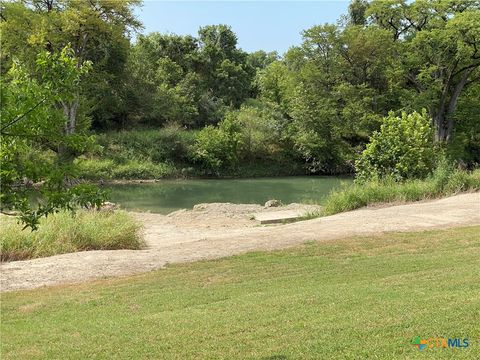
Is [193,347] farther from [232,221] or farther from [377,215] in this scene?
[232,221]

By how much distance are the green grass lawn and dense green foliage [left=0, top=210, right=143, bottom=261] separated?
3.81 metres

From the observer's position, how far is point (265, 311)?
6.95 meters

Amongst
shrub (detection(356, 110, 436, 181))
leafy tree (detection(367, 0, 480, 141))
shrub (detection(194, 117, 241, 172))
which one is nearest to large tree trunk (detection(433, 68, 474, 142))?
leafy tree (detection(367, 0, 480, 141))

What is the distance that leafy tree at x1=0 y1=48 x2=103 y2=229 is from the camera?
14.2 ft

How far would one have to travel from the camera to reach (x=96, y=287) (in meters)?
9.68

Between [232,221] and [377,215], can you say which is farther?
[232,221]

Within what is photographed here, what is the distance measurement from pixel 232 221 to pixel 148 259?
382 inches

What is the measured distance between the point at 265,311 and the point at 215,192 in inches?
1162

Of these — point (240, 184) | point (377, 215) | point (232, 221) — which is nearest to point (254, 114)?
point (240, 184)

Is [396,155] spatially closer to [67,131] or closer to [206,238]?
[206,238]

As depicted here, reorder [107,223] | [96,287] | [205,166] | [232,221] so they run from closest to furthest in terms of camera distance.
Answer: [96,287] → [107,223] → [232,221] → [205,166]

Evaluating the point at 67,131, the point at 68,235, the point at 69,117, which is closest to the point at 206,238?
the point at 68,235

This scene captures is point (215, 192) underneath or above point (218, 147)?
underneath
